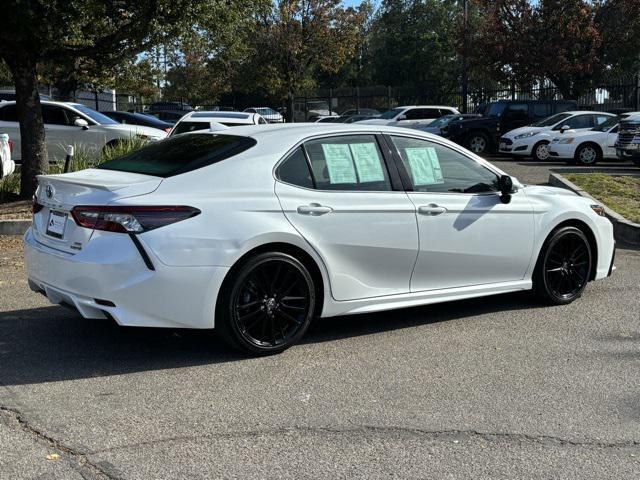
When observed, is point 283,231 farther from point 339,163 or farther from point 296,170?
point 339,163

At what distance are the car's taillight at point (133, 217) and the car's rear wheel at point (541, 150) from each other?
18.6 meters

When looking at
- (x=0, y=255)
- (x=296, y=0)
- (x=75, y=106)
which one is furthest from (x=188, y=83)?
(x=0, y=255)

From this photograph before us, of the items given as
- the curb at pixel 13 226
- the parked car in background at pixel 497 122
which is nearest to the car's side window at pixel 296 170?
the curb at pixel 13 226

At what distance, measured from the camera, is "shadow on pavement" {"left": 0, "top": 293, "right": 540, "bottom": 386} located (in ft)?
16.3

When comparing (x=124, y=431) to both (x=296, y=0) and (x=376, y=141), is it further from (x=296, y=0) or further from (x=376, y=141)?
(x=296, y=0)

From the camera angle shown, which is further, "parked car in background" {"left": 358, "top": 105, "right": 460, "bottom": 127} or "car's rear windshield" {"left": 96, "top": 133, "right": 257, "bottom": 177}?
"parked car in background" {"left": 358, "top": 105, "right": 460, "bottom": 127}

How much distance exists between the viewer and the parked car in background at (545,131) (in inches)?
853

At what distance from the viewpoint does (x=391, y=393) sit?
15.1 ft

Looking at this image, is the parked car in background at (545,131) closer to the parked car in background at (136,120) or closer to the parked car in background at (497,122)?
the parked car in background at (497,122)

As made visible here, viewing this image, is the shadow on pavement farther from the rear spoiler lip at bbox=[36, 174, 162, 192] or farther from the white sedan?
the rear spoiler lip at bbox=[36, 174, 162, 192]

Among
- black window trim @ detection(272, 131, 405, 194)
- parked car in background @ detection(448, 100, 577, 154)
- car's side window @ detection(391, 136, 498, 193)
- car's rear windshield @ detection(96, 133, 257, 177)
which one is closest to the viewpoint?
car's rear windshield @ detection(96, 133, 257, 177)

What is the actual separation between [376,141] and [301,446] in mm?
2743

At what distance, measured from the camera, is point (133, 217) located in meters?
4.78

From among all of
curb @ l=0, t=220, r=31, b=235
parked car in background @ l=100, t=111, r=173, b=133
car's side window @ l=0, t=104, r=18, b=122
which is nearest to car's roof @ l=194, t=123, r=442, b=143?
curb @ l=0, t=220, r=31, b=235
